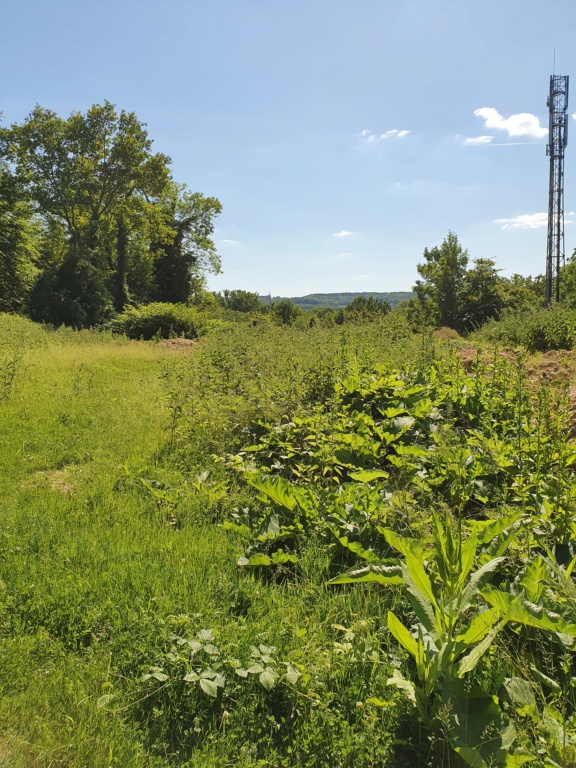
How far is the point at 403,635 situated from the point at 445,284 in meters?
39.3

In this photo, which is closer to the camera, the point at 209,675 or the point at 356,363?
the point at 209,675

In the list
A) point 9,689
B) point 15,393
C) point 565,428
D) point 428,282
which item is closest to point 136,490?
point 9,689

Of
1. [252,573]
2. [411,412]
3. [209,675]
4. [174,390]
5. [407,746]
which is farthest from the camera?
[174,390]

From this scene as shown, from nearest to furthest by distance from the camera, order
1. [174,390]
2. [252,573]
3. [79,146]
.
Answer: [252,573], [174,390], [79,146]

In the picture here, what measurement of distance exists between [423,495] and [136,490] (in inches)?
113

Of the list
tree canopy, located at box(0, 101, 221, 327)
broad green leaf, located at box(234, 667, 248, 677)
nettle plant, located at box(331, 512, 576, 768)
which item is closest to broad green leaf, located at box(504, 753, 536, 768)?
nettle plant, located at box(331, 512, 576, 768)

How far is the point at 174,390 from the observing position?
820cm

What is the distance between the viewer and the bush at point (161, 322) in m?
25.3

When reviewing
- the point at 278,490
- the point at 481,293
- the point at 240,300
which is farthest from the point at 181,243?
the point at 240,300

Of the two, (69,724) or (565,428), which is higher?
(565,428)

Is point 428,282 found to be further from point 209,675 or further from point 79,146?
point 209,675

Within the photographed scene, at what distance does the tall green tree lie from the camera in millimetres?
36750

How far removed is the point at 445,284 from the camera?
126 feet

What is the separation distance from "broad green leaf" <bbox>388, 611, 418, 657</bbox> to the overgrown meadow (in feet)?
0.06
